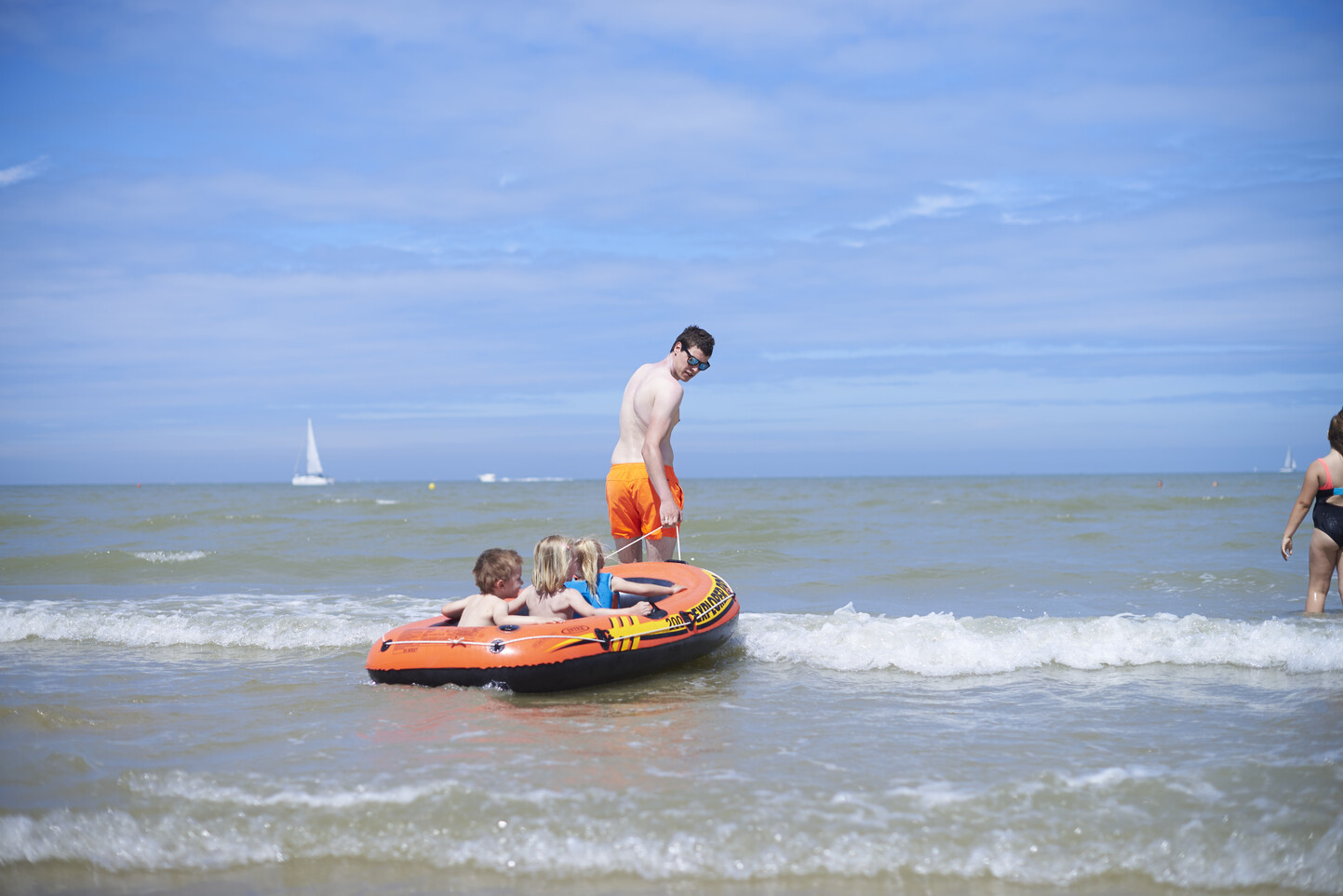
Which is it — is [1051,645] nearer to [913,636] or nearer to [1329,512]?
[913,636]

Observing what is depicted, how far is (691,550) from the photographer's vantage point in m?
14.5

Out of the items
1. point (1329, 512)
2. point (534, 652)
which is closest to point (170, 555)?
point (534, 652)

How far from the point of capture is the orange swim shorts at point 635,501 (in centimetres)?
607

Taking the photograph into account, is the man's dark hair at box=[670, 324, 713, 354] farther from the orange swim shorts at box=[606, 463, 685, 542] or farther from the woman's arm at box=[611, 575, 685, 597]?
the woman's arm at box=[611, 575, 685, 597]

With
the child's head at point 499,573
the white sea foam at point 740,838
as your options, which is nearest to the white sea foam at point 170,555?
the child's head at point 499,573

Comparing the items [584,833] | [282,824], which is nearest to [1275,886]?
[584,833]

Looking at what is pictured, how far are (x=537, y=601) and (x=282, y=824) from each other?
2411mm

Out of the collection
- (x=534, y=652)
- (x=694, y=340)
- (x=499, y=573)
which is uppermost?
(x=694, y=340)

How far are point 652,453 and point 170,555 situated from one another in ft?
36.5

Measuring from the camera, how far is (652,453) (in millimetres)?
5812

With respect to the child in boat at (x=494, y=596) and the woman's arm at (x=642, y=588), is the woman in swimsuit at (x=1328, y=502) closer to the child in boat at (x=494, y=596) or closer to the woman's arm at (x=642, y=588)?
the woman's arm at (x=642, y=588)

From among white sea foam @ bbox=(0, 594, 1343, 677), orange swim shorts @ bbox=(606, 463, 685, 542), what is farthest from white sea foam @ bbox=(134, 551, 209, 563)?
orange swim shorts @ bbox=(606, 463, 685, 542)

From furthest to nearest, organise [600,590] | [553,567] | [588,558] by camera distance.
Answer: [600,590], [588,558], [553,567]

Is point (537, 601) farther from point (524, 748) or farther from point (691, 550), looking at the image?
point (691, 550)
